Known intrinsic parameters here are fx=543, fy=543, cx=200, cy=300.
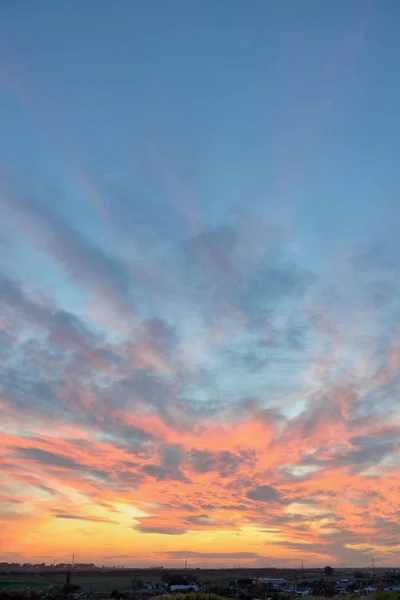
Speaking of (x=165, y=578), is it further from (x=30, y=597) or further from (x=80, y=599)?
(x=80, y=599)

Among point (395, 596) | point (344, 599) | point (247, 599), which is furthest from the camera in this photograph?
point (247, 599)

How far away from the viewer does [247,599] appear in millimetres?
76625

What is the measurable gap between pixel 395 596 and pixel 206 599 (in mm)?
15777

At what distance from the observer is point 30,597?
293 feet

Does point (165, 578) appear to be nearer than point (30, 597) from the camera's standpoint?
No

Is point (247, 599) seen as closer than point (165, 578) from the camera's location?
Yes

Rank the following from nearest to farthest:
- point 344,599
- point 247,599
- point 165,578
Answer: point 344,599
point 247,599
point 165,578

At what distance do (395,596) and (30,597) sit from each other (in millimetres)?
71252

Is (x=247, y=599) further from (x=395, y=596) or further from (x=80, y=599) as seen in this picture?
(x=395, y=596)

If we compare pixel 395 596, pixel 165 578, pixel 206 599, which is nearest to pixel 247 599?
pixel 206 599

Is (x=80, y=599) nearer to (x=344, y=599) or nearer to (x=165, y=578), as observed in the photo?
(x=344, y=599)

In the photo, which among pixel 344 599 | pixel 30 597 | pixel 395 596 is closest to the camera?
pixel 395 596

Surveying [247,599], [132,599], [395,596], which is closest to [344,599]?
[395,596]

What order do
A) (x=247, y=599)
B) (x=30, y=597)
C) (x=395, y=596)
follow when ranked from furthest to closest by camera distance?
(x=30, y=597) < (x=247, y=599) < (x=395, y=596)
